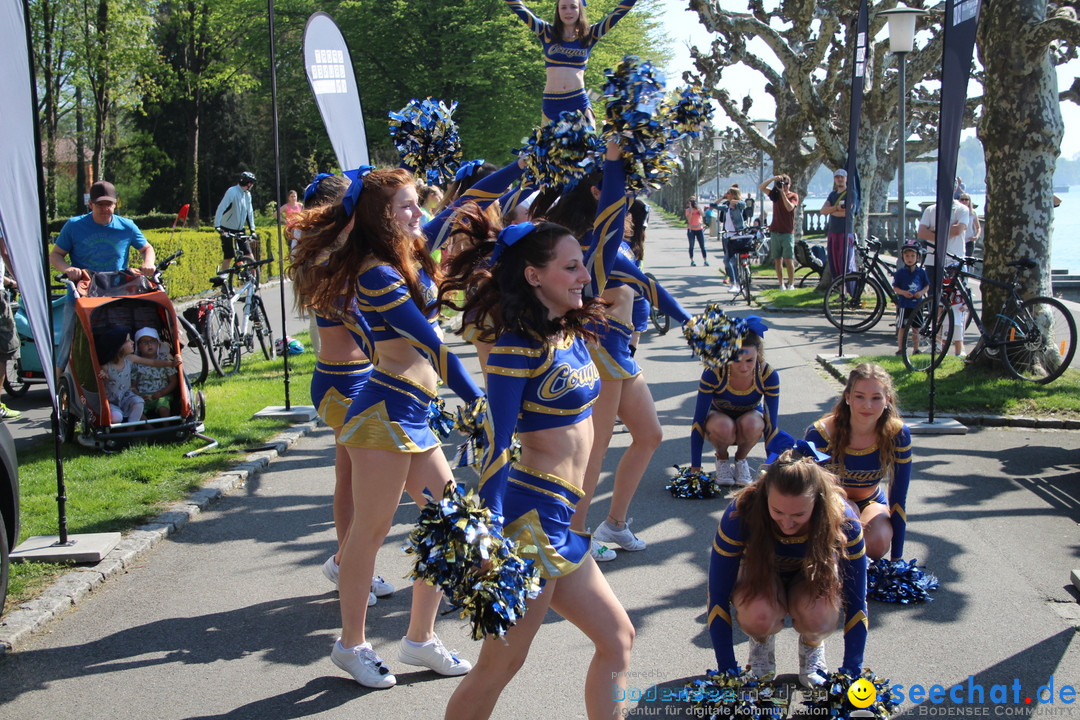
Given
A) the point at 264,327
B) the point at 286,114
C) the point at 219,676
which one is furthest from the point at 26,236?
the point at 286,114

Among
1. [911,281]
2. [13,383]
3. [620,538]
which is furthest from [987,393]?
[13,383]

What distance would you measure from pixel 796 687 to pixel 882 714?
1.26 ft

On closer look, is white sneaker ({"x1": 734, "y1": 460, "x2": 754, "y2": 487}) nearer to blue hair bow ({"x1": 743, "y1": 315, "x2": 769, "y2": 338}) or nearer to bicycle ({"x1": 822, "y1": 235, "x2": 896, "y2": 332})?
blue hair bow ({"x1": 743, "y1": 315, "x2": 769, "y2": 338})

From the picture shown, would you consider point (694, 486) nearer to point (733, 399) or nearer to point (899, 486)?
point (733, 399)

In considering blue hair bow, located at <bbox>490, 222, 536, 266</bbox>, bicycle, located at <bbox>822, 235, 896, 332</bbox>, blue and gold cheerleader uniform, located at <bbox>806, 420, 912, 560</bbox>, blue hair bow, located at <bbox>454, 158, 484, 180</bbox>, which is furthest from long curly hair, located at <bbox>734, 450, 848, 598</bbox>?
bicycle, located at <bbox>822, 235, 896, 332</bbox>

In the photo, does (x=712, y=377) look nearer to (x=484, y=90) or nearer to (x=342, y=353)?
(x=342, y=353)

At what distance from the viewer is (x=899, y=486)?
462cm

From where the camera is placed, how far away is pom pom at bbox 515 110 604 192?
3.93 metres

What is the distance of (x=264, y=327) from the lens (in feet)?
39.7

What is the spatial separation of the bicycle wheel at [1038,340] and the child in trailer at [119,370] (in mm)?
7991

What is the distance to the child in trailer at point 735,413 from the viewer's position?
636 cm

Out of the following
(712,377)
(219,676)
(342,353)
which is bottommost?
(219,676)

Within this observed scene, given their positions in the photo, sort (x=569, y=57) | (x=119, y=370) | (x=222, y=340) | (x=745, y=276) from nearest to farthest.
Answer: (x=569, y=57) → (x=119, y=370) → (x=222, y=340) → (x=745, y=276)

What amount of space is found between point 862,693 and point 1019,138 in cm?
767
